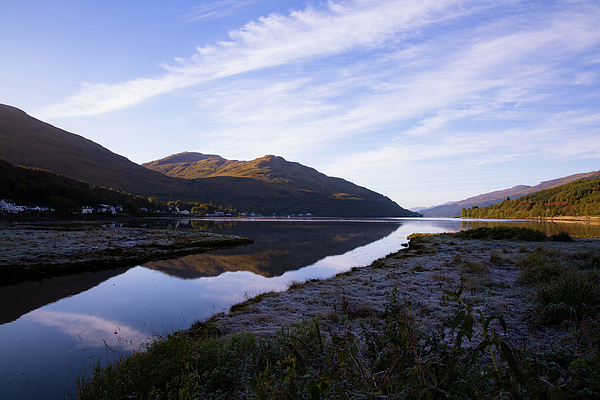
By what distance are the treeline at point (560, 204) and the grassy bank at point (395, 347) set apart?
391 ft

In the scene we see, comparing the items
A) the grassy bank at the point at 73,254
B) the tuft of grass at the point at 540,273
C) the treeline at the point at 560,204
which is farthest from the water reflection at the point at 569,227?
the grassy bank at the point at 73,254

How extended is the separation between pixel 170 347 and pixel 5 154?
239712 mm

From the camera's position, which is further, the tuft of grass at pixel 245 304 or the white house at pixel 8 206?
the white house at pixel 8 206

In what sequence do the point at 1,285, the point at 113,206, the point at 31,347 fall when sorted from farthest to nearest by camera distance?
1. the point at 113,206
2. the point at 1,285
3. the point at 31,347

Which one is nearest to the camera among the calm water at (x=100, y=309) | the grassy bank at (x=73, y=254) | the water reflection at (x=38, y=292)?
the calm water at (x=100, y=309)

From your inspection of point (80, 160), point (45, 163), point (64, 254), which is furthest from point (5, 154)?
point (64, 254)

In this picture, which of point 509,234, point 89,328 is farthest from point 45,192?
point 509,234

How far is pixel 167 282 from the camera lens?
16.5 m

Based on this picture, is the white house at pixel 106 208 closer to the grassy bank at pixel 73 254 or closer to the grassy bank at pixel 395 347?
the grassy bank at pixel 73 254

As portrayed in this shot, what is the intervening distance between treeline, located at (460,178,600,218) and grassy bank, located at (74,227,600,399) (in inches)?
4695

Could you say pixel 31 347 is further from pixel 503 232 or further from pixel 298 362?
pixel 503 232

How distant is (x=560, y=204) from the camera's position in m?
114

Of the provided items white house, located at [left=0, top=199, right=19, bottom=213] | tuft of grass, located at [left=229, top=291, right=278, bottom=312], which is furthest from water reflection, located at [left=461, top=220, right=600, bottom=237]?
white house, located at [left=0, top=199, right=19, bottom=213]

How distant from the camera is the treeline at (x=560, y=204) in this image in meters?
99.7
